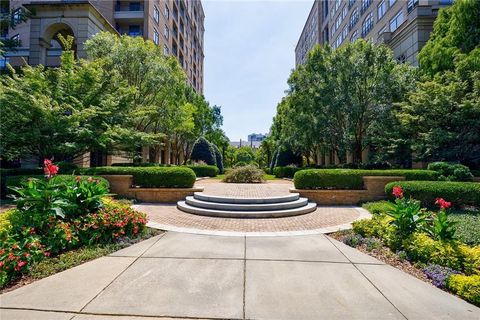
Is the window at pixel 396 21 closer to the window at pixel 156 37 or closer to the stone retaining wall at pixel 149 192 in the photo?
the stone retaining wall at pixel 149 192

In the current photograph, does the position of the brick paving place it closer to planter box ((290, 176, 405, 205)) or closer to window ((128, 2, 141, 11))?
planter box ((290, 176, 405, 205))

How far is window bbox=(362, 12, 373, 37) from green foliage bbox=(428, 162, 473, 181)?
75.9ft

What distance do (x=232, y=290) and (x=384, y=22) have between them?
30.2 meters

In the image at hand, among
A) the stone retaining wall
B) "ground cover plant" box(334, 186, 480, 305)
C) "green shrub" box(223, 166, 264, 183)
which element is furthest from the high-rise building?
"ground cover plant" box(334, 186, 480, 305)

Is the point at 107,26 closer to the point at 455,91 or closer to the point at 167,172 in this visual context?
the point at 167,172

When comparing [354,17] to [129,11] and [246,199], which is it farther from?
[246,199]

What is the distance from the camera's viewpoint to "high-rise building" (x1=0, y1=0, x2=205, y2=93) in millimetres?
20812

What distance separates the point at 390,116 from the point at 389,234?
12671 millimetres

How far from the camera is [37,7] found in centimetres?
2136

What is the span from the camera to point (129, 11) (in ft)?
87.7

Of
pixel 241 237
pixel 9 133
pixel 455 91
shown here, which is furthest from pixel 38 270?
pixel 455 91

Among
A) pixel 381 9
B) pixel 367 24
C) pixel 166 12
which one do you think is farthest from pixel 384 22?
pixel 166 12

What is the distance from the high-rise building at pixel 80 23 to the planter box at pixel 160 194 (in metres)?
16.8

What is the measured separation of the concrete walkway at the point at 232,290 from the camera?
3.06 m
